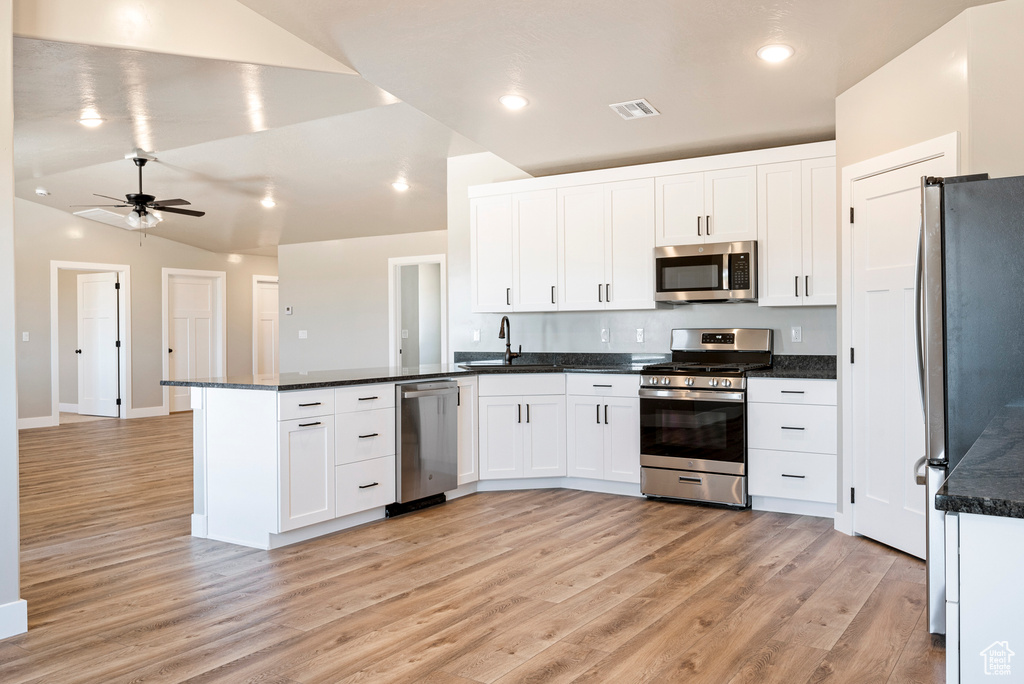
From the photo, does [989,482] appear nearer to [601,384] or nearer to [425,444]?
[425,444]

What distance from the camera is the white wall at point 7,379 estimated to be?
8.46 ft

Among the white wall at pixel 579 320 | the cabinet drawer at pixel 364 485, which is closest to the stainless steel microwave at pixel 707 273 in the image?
the white wall at pixel 579 320

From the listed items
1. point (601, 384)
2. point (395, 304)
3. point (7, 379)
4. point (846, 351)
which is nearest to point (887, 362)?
point (846, 351)

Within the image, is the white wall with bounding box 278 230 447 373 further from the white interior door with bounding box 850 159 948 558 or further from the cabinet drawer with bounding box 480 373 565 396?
the white interior door with bounding box 850 159 948 558

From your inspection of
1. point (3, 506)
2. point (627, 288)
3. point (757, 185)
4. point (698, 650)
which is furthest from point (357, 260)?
point (698, 650)

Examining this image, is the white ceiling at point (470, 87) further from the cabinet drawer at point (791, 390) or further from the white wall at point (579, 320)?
the cabinet drawer at point (791, 390)

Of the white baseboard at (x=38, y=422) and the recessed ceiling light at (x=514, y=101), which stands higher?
the recessed ceiling light at (x=514, y=101)

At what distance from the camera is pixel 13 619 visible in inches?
102

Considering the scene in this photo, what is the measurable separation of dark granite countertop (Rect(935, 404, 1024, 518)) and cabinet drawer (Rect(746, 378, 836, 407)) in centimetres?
268

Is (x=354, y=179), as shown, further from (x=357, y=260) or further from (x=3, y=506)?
(x=3, y=506)

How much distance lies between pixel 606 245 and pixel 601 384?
3.26 feet

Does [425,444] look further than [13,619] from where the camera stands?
Yes

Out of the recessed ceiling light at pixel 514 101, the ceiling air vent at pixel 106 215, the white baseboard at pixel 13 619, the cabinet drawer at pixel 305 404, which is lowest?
the white baseboard at pixel 13 619

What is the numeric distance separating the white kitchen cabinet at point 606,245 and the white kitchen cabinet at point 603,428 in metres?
0.60
